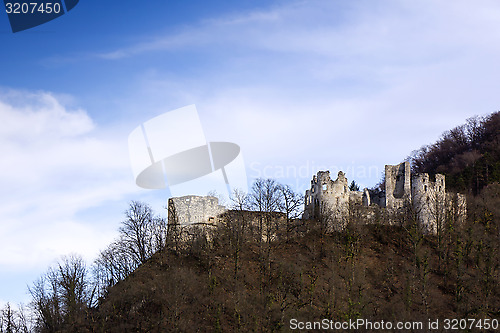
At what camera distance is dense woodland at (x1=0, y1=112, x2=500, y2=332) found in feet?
139

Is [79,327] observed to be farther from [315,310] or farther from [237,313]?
[315,310]

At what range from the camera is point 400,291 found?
46.3m

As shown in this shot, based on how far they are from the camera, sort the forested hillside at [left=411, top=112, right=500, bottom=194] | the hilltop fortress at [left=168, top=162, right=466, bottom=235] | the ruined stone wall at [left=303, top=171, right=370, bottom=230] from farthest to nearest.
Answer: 1. the forested hillside at [left=411, top=112, right=500, bottom=194]
2. the ruined stone wall at [left=303, top=171, right=370, bottom=230]
3. the hilltop fortress at [left=168, top=162, right=466, bottom=235]

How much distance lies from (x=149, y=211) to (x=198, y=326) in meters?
15.7

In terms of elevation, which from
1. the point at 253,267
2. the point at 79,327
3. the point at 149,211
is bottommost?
the point at 79,327

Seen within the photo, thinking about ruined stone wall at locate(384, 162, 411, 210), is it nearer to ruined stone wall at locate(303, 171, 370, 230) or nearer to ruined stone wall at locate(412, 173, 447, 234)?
ruined stone wall at locate(412, 173, 447, 234)

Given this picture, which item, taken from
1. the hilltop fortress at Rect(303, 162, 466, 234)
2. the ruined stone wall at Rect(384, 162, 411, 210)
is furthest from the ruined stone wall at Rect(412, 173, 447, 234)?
the ruined stone wall at Rect(384, 162, 411, 210)

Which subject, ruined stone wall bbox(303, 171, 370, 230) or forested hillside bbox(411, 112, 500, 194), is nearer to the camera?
ruined stone wall bbox(303, 171, 370, 230)

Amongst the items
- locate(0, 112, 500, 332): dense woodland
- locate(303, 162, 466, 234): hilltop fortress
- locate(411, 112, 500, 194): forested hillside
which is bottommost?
locate(0, 112, 500, 332): dense woodland

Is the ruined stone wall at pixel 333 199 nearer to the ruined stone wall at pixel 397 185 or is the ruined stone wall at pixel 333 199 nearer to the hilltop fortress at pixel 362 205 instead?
the hilltop fortress at pixel 362 205

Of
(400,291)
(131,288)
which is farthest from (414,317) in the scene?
(131,288)

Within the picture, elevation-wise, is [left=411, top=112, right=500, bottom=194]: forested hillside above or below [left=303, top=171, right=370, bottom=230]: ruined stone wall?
above

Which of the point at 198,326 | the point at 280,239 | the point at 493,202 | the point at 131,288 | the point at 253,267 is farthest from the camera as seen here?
the point at 493,202

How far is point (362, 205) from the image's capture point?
2170 inches
